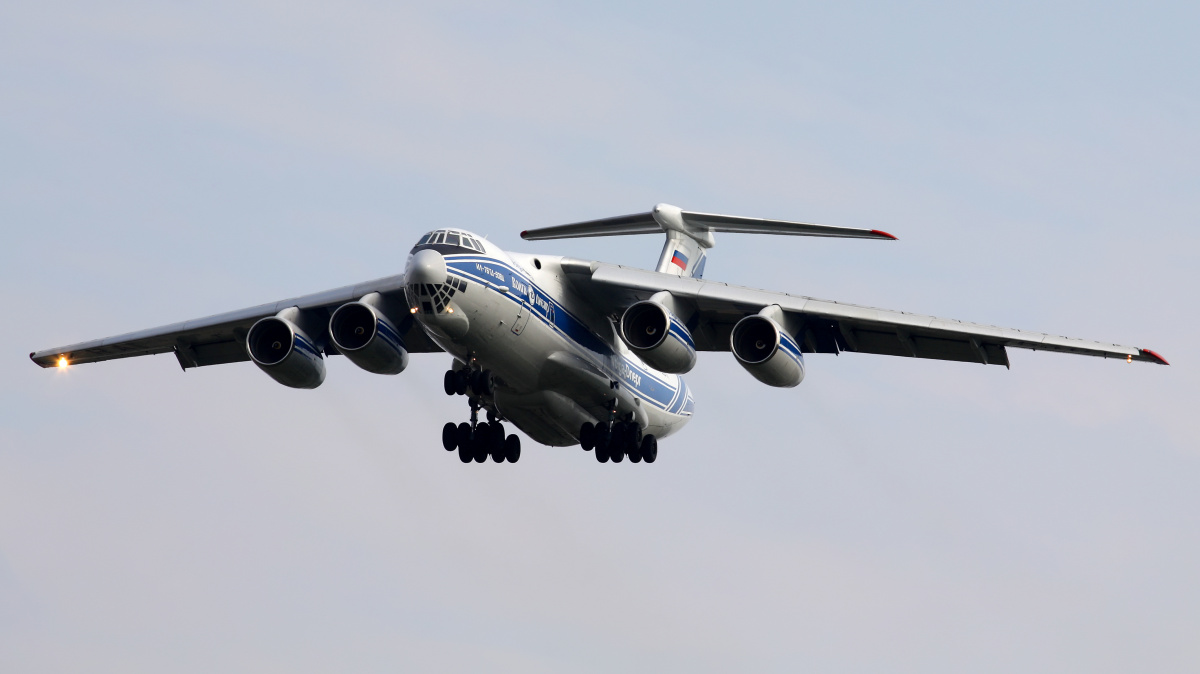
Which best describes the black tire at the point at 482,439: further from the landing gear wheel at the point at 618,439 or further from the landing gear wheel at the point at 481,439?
the landing gear wheel at the point at 618,439

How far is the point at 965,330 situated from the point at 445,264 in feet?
20.9

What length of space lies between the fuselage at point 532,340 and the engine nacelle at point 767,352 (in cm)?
227

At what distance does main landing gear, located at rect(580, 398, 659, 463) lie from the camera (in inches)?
909

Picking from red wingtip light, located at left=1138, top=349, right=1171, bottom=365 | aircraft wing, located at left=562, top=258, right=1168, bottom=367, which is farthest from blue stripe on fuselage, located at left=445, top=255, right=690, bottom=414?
red wingtip light, located at left=1138, top=349, right=1171, bottom=365

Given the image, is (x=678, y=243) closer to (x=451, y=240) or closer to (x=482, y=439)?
(x=482, y=439)

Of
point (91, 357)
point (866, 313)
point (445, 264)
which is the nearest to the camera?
point (445, 264)

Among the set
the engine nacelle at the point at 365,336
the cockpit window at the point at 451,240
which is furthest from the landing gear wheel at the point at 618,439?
the cockpit window at the point at 451,240

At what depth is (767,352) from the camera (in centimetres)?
2075

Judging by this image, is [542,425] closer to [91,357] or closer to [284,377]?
[284,377]

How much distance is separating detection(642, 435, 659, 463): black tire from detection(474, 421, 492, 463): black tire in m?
2.10

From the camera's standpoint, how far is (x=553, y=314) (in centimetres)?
2169

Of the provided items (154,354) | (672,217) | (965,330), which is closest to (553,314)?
(672,217)

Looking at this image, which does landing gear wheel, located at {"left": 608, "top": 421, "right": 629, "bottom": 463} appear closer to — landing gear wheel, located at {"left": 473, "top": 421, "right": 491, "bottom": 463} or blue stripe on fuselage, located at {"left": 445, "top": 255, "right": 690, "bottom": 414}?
blue stripe on fuselage, located at {"left": 445, "top": 255, "right": 690, "bottom": 414}

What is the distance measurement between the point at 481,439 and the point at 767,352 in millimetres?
4669
